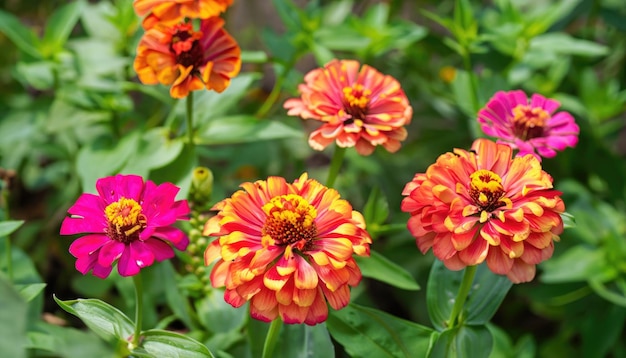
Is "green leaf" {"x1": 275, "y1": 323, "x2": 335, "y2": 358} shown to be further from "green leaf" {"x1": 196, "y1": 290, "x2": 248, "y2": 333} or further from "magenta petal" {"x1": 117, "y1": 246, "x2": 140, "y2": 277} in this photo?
"magenta petal" {"x1": 117, "y1": 246, "x2": 140, "y2": 277}

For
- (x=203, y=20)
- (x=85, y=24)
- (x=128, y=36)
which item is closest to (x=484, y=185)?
(x=203, y=20)

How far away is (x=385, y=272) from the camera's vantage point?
696 millimetres

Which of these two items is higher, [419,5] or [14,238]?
[419,5]

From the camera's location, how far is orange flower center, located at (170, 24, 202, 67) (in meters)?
0.64

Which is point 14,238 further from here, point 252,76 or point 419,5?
point 419,5

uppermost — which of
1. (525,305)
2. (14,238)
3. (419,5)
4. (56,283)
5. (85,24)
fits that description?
(85,24)

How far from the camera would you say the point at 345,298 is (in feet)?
1.72

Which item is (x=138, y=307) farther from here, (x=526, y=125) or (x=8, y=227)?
(x=526, y=125)

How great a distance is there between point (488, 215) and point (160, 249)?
0.83 feet

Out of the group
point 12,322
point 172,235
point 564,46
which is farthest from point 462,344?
point 564,46

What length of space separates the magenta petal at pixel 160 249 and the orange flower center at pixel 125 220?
12 millimetres

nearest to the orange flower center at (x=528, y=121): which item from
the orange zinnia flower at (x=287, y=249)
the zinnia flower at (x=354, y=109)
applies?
the zinnia flower at (x=354, y=109)

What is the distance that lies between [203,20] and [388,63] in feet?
1.86

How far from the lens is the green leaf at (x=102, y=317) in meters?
0.55
